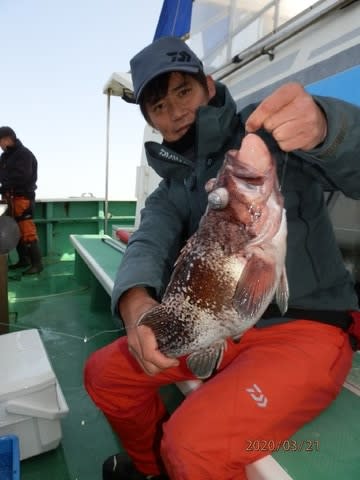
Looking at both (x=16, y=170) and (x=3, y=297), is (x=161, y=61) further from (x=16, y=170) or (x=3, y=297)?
(x=16, y=170)

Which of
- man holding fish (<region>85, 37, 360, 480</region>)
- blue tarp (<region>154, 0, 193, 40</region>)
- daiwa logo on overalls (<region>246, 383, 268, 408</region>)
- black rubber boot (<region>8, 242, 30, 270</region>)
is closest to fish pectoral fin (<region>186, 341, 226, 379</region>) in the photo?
man holding fish (<region>85, 37, 360, 480</region>)

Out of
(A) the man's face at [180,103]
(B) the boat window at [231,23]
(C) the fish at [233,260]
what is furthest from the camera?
(B) the boat window at [231,23]

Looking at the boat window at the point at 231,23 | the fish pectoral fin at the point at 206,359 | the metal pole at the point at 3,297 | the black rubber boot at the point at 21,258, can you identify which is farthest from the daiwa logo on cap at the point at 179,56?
the black rubber boot at the point at 21,258

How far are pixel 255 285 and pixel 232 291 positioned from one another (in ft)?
0.31

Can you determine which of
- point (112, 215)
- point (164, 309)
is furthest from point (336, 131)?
point (112, 215)

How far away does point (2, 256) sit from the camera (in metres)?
3.78

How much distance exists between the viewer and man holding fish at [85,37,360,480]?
4.33 ft

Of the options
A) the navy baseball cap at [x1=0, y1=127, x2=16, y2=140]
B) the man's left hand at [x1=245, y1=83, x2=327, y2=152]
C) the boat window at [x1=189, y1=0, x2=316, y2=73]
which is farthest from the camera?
the navy baseball cap at [x1=0, y1=127, x2=16, y2=140]

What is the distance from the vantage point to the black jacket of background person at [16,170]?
6.79 meters

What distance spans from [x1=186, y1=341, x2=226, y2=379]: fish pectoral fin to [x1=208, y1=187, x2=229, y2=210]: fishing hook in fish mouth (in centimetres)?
56

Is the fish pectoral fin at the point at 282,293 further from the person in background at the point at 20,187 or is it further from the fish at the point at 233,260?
the person in background at the point at 20,187

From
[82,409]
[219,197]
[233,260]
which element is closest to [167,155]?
[219,197]

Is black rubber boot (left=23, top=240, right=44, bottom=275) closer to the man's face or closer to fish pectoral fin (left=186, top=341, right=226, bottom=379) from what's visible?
the man's face
